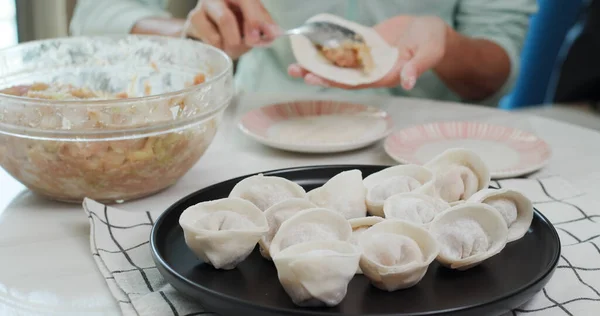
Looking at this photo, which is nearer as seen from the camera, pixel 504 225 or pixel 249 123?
pixel 504 225

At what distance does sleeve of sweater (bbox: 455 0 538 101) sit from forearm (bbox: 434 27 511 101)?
3cm

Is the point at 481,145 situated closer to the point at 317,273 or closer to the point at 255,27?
the point at 255,27

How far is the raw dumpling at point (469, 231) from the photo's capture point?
70cm

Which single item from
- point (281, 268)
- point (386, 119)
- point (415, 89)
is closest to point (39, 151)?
→ point (281, 268)

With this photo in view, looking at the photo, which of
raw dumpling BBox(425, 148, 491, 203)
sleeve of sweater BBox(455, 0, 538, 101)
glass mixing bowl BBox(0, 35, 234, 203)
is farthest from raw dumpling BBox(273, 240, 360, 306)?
sleeve of sweater BBox(455, 0, 538, 101)

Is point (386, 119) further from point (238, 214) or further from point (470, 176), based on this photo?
point (238, 214)

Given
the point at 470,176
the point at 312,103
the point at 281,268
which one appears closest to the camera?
the point at 281,268

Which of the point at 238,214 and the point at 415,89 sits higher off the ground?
the point at 238,214

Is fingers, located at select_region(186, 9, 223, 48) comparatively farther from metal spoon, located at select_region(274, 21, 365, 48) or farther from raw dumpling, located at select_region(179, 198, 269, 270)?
raw dumpling, located at select_region(179, 198, 269, 270)

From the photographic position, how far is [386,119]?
131 centimetres

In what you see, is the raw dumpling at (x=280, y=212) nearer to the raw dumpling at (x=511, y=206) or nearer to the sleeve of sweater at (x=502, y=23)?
the raw dumpling at (x=511, y=206)

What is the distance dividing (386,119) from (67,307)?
787mm

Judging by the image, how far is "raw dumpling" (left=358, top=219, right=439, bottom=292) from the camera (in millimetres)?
633

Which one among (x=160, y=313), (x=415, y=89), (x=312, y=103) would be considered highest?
(x=160, y=313)
